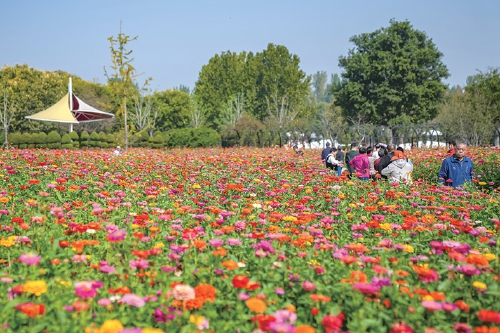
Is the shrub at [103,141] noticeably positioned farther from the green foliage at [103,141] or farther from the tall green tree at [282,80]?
the tall green tree at [282,80]

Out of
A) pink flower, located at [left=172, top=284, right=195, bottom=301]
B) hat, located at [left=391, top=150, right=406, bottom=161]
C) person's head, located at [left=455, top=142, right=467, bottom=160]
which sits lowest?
pink flower, located at [left=172, top=284, right=195, bottom=301]

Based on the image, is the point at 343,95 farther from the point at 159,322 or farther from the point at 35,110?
the point at 159,322

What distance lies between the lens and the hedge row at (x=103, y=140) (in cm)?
2808

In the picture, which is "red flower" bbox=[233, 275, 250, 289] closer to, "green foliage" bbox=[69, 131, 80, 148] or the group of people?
the group of people

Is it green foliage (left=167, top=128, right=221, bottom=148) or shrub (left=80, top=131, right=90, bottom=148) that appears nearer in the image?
shrub (left=80, top=131, right=90, bottom=148)

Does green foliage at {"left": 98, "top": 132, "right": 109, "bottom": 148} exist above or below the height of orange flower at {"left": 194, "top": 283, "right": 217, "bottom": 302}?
above

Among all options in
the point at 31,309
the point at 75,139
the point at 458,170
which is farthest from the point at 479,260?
the point at 75,139

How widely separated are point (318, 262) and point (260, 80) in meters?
61.6

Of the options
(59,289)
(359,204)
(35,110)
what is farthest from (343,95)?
(59,289)

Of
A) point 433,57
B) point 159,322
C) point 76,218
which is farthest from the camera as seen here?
point 433,57

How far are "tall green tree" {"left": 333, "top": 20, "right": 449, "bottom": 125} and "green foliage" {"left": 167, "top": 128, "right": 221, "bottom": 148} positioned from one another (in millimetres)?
19054

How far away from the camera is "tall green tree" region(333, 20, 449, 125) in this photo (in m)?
46.1

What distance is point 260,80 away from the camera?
63719 millimetres

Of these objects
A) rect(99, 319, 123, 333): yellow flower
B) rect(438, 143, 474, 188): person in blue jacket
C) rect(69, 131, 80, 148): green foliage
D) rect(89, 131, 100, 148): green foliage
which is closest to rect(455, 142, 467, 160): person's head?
rect(438, 143, 474, 188): person in blue jacket
